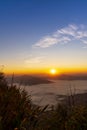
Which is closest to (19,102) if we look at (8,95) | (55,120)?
(8,95)

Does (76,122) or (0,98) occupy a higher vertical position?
(0,98)

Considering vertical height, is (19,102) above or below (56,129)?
above

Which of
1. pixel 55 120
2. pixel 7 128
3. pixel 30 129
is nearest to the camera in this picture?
pixel 30 129

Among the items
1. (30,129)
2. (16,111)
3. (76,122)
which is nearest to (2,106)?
(16,111)

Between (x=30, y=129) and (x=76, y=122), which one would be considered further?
(x=76, y=122)

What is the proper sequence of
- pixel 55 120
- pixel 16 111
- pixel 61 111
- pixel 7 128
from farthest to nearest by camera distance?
pixel 61 111, pixel 55 120, pixel 16 111, pixel 7 128

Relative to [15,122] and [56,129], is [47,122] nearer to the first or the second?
[56,129]

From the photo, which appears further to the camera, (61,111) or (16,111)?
(61,111)

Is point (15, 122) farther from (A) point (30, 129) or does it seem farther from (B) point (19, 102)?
(B) point (19, 102)

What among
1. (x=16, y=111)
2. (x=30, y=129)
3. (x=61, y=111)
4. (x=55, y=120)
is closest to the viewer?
(x=30, y=129)
